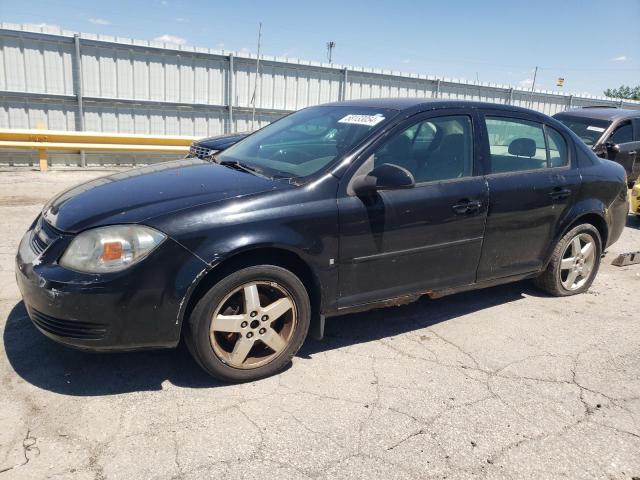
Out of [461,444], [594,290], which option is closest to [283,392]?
[461,444]

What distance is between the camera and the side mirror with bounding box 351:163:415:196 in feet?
10.9

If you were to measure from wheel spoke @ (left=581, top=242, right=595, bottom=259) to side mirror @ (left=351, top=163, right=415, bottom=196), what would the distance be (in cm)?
246

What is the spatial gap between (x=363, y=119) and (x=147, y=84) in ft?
30.8

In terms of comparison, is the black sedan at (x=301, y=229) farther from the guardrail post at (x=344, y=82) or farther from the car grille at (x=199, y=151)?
the guardrail post at (x=344, y=82)

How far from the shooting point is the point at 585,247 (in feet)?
16.1

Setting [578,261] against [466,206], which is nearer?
[466,206]

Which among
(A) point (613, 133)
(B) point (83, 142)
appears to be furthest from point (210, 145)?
(A) point (613, 133)

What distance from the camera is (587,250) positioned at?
4.93 m

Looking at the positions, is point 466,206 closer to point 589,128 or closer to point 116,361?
point 116,361

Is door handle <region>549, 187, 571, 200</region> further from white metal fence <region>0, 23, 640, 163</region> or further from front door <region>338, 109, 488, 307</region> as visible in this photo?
white metal fence <region>0, 23, 640, 163</region>

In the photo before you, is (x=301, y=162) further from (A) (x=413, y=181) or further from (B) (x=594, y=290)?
(B) (x=594, y=290)

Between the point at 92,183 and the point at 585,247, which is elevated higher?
the point at 92,183

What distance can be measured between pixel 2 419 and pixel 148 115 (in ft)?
33.8

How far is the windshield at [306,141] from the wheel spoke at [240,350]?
1.08 m
